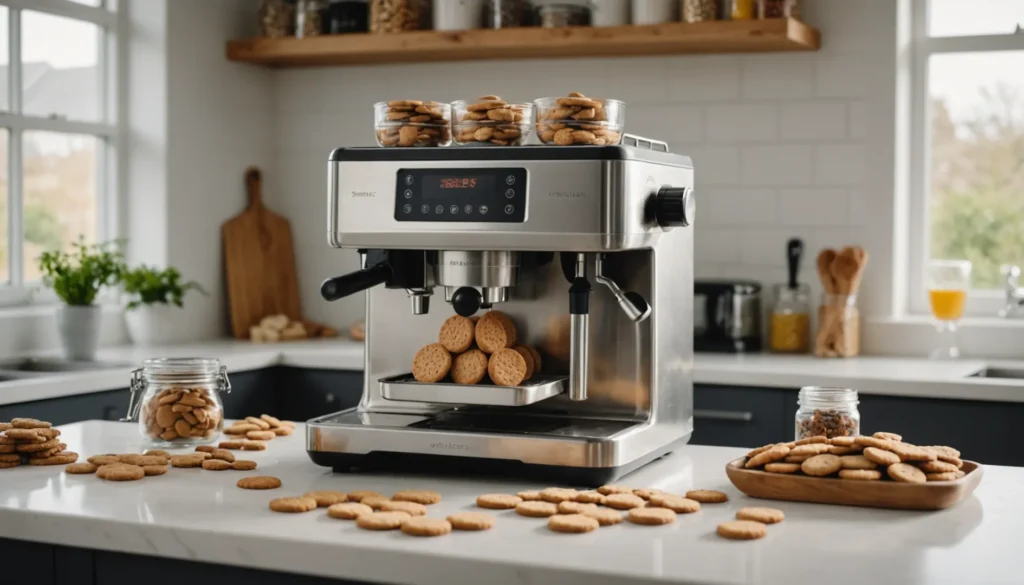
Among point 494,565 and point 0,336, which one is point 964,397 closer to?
point 494,565

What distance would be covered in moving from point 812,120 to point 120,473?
2548mm

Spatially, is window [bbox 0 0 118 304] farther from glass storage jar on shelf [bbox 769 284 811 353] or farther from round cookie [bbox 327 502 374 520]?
round cookie [bbox 327 502 374 520]

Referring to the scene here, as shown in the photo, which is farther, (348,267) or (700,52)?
(348,267)

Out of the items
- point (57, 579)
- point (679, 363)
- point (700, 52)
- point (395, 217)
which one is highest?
→ point (700, 52)

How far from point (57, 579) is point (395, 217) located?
637 mm

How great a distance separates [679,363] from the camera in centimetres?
187

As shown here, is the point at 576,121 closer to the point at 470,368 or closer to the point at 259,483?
the point at 470,368

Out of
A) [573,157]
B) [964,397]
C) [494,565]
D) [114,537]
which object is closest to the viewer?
[494,565]

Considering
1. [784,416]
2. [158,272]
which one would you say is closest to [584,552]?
[784,416]

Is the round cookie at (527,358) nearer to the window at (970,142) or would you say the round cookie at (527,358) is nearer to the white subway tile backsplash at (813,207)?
the white subway tile backsplash at (813,207)

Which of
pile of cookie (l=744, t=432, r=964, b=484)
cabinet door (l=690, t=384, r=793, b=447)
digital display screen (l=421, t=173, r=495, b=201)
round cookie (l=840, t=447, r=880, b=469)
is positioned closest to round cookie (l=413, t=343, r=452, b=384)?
digital display screen (l=421, t=173, r=495, b=201)

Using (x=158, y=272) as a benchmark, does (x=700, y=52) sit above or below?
above

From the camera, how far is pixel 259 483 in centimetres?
160

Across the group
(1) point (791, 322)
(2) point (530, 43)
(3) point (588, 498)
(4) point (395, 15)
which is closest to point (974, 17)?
(1) point (791, 322)
